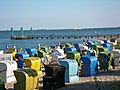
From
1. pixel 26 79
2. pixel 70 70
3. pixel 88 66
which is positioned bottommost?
pixel 88 66

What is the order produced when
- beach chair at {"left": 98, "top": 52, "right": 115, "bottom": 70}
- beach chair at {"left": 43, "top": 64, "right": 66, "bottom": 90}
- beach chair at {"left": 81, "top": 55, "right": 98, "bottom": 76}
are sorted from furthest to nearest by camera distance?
beach chair at {"left": 98, "top": 52, "right": 115, "bottom": 70} < beach chair at {"left": 81, "top": 55, "right": 98, "bottom": 76} < beach chair at {"left": 43, "top": 64, "right": 66, "bottom": 90}

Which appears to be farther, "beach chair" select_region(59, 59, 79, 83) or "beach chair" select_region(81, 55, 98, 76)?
"beach chair" select_region(81, 55, 98, 76)

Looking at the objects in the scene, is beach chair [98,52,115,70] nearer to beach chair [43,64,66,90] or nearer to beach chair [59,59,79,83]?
beach chair [59,59,79,83]

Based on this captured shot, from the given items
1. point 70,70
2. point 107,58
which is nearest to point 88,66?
point 70,70

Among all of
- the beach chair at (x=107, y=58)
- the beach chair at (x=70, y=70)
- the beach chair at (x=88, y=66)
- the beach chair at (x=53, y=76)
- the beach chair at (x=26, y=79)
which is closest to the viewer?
the beach chair at (x=26, y=79)

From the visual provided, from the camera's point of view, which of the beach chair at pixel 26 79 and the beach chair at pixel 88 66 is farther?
the beach chair at pixel 88 66

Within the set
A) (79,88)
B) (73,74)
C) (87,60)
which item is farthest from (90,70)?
(79,88)

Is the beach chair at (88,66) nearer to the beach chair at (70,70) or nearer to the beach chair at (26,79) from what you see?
the beach chair at (70,70)

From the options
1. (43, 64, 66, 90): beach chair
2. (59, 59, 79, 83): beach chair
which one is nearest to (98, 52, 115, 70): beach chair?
(59, 59, 79, 83): beach chair

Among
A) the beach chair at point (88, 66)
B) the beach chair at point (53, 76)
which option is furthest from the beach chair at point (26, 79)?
the beach chair at point (88, 66)

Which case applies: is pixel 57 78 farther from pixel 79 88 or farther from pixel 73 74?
pixel 73 74

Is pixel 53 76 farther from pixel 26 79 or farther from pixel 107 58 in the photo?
pixel 107 58

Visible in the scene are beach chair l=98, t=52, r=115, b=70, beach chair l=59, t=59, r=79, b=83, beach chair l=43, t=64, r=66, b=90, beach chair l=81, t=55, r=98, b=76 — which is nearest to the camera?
beach chair l=43, t=64, r=66, b=90

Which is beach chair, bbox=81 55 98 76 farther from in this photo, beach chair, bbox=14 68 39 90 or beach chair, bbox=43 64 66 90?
beach chair, bbox=14 68 39 90
